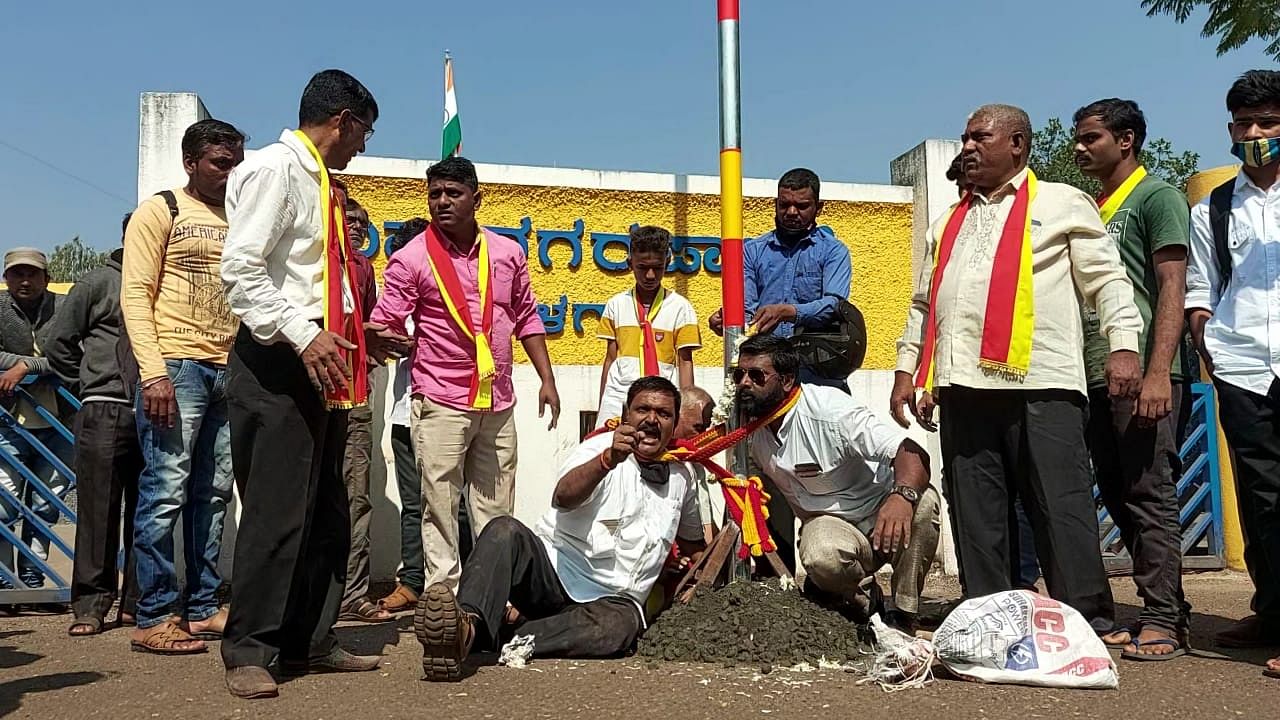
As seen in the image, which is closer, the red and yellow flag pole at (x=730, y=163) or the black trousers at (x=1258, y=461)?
the black trousers at (x=1258, y=461)

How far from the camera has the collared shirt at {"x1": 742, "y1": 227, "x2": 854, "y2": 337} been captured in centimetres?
543

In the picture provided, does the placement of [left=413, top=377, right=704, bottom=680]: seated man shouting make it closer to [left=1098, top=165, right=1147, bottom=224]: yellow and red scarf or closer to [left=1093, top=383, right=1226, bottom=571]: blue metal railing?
[left=1098, top=165, right=1147, bottom=224]: yellow and red scarf

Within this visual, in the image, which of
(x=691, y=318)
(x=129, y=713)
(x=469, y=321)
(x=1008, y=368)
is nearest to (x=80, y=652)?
(x=129, y=713)

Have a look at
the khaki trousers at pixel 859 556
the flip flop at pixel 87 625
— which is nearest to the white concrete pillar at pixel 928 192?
the khaki trousers at pixel 859 556

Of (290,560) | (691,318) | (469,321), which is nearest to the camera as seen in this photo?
(290,560)

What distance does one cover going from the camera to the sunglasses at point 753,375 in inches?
186

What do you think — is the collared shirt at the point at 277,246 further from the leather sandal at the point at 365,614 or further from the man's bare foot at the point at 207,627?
the leather sandal at the point at 365,614

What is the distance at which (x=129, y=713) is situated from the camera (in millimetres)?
3430

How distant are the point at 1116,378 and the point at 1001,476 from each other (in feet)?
1.84

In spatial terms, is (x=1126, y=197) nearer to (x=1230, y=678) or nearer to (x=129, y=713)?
(x=1230, y=678)

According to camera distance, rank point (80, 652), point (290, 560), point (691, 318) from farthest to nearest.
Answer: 1. point (691, 318)
2. point (80, 652)
3. point (290, 560)

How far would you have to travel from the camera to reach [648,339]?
244 inches

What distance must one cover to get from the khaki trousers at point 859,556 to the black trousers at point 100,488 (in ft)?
10.9

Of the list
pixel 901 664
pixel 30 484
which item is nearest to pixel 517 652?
pixel 901 664
